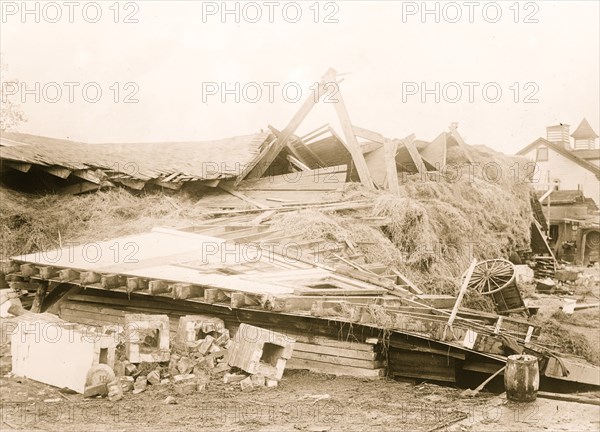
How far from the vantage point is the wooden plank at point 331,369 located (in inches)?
328

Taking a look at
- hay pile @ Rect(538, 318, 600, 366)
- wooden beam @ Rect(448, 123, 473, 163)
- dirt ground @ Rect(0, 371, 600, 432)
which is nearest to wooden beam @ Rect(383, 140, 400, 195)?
wooden beam @ Rect(448, 123, 473, 163)

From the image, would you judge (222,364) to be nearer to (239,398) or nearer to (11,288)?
(239,398)

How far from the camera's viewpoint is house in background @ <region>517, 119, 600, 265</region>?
94.9ft

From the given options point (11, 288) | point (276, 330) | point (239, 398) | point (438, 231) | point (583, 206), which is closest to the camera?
point (239, 398)

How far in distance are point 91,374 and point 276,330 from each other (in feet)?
8.76

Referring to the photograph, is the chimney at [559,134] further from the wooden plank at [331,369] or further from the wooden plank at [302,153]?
the wooden plank at [331,369]

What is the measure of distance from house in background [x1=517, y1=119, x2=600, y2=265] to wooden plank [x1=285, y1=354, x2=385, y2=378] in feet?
50.9

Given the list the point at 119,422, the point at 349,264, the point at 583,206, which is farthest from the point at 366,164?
the point at 583,206

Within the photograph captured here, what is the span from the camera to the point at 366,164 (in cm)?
1630

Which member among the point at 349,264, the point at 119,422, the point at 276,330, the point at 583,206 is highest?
the point at 583,206

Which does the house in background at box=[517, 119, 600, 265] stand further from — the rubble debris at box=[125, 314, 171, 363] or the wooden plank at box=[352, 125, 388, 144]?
the rubble debris at box=[125, 314, 171, 363]

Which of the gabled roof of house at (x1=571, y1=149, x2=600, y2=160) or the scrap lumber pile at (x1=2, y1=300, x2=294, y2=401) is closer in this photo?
the scrap lumber pile at (x1=2, y1=300, x2=294, y2=401)

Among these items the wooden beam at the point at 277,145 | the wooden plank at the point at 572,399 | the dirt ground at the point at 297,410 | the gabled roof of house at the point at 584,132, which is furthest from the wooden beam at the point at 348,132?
the gabled roof of house at the point at 584,132

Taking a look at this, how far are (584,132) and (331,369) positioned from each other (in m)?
50.0
